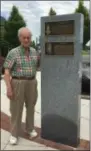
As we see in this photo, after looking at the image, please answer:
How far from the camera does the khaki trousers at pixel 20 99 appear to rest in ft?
16.5

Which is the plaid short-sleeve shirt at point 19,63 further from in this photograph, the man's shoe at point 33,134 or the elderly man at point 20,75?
the man's shoe at point 33,134

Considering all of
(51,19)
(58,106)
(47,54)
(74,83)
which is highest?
(51,19)

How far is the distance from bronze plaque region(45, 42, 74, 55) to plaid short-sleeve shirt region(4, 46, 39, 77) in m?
0.27

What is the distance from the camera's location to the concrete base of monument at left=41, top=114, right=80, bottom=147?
16.7 feet

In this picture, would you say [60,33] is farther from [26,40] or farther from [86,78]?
[86,78]

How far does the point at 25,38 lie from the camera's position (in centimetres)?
486

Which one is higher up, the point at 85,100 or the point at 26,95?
the point at 26,95

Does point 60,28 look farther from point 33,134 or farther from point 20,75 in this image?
point 33,134


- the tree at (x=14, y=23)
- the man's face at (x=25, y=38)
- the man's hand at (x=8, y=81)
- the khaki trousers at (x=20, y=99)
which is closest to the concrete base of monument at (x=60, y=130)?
the khaki trousers at (x=20, y=99)

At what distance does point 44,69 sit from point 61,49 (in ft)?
1.33

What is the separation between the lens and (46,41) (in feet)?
16.5

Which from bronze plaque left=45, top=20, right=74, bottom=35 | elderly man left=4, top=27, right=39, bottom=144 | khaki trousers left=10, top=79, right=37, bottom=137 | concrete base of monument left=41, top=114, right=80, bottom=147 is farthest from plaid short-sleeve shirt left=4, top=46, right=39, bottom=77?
concrete base of monument left=41, top=114, right=80, bottom=147

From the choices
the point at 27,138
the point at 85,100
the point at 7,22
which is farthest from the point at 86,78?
the point at 7,22

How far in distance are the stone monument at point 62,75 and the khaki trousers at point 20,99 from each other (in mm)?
178
